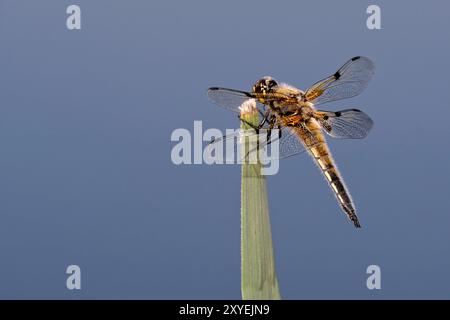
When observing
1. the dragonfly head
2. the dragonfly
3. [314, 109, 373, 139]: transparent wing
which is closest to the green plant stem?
the dragonfly

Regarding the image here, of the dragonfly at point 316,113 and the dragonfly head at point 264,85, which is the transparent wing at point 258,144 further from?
the dragonfly head at point 264,85

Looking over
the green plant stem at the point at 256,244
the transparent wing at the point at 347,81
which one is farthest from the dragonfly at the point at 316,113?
the green plant stem at the point at 256,244

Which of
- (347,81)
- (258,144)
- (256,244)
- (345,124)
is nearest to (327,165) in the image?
(345,124)

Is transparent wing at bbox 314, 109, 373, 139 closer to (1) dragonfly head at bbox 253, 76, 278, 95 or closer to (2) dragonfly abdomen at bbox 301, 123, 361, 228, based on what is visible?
(2) dragonfly abdomen at bbox 301, 123, 361, 228

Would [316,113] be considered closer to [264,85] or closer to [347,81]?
[347,81]

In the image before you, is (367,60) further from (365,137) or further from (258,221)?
(258,221)
